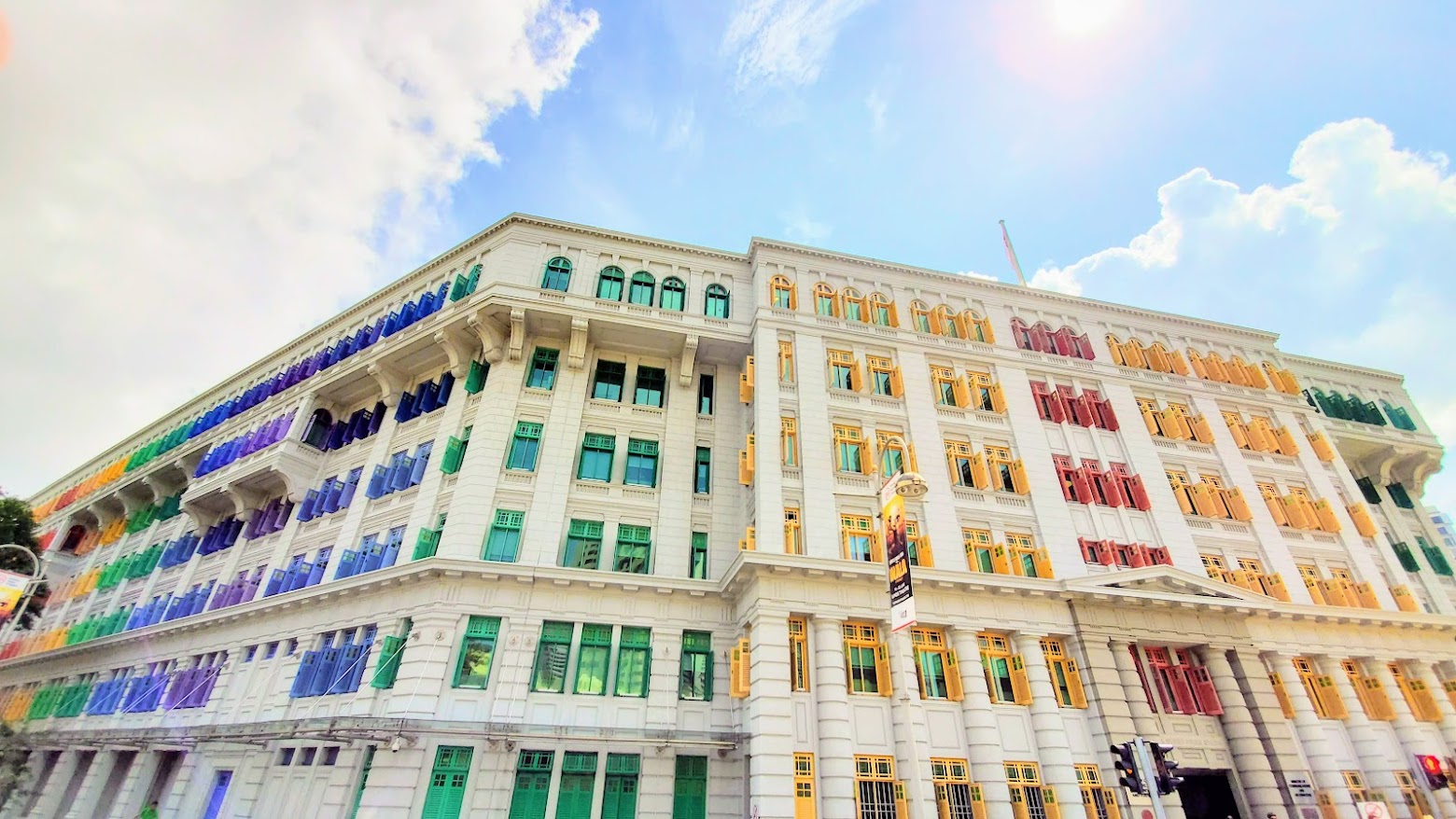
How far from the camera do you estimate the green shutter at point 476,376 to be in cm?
2434

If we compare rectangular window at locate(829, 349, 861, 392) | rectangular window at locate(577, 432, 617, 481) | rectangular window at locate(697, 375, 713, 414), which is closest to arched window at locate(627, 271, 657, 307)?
rectangular window at locate(697, 375, 713, 414)

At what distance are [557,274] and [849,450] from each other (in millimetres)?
13785

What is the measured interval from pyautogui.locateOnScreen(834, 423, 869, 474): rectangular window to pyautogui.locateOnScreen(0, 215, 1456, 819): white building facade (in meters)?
0.11

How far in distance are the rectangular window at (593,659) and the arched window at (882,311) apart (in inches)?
634

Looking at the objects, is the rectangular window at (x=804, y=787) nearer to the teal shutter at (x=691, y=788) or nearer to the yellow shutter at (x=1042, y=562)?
the teal shutter at (x=691, y=788)

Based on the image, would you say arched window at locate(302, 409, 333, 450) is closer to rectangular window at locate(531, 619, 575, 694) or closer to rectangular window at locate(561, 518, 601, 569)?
rectangular window at locate(561, 518, 601, 569)

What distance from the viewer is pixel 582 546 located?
2147 centimetres

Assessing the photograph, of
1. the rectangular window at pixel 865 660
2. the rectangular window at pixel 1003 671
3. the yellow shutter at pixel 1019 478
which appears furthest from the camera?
the yellow shutter at pixel 1019 478

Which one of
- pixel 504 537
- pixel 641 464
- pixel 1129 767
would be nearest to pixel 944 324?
pixel 641 464

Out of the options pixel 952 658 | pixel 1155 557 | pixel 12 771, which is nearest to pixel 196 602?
pixel 12 771

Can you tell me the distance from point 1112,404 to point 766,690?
19.5 meters

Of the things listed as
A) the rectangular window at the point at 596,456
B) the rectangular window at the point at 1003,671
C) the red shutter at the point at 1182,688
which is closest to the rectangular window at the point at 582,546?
the rectangular window at the point at 596,456

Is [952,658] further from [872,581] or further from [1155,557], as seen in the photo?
[1155,557]

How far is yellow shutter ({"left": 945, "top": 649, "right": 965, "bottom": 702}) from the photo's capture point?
18.7 metres
